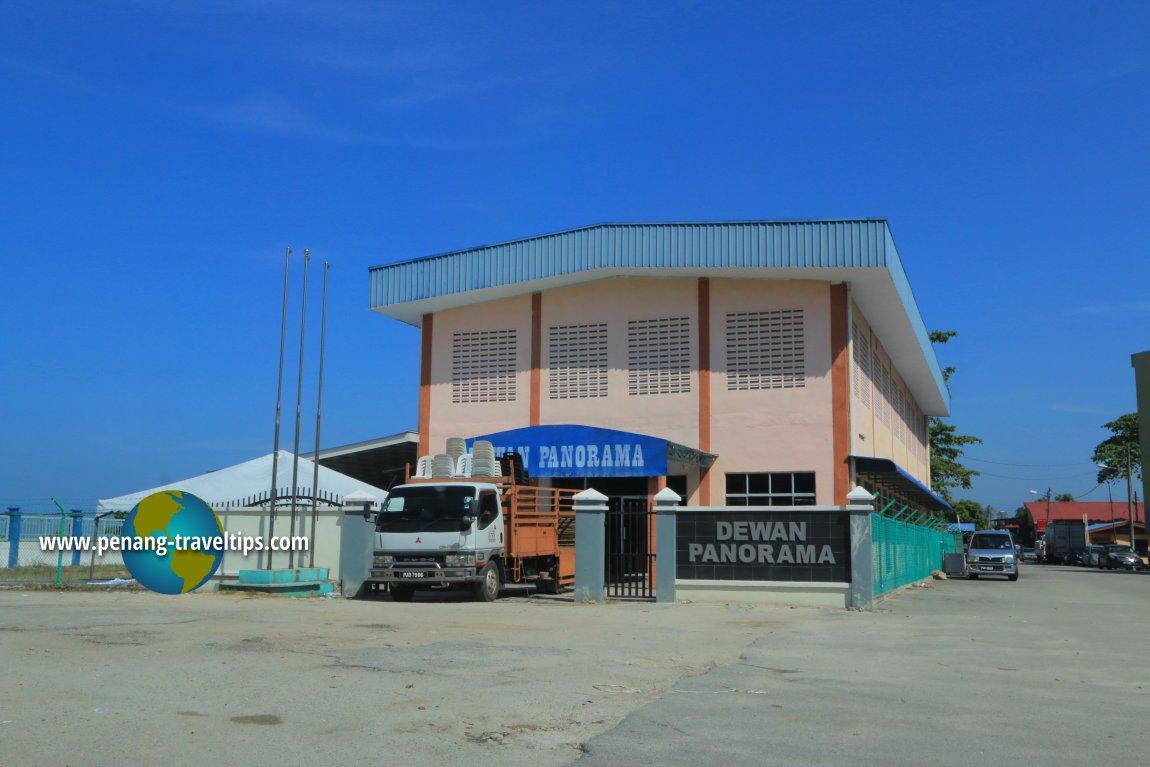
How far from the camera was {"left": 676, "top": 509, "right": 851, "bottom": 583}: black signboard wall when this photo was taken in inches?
811

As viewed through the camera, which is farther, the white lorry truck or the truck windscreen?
the truck windscreen

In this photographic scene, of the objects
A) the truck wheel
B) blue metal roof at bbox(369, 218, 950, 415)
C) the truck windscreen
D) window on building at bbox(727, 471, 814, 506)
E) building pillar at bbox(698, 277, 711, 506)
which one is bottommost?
the truck wheel

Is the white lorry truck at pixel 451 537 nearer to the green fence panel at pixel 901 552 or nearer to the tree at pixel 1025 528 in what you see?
the green fence panel at pixel 901 552

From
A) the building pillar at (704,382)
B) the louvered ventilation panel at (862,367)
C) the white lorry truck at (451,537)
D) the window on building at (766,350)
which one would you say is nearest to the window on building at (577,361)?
the building pillar at (704,382)

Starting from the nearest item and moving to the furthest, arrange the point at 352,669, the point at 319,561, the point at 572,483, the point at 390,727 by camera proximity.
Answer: the point at 390,727 → the point at 352,669 → the point at 319,561 → the point at 572,483

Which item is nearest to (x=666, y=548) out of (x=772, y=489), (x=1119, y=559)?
(x=772, y=489)

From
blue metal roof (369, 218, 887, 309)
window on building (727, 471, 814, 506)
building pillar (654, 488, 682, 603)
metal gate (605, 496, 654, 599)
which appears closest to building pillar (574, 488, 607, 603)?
metal gate (605, 496, 654, 599)

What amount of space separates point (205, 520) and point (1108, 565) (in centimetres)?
5604

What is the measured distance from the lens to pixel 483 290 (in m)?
30.6

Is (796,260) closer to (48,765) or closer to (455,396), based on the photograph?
(455,396)

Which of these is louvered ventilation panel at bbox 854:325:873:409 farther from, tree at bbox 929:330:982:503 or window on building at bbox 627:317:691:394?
tree at bbox 929:330:982:503

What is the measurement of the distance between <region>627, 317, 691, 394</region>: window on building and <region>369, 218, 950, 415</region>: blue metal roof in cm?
152

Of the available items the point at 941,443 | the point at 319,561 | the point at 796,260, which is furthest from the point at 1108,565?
the point at 319,561

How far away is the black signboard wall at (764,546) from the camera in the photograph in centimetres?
2061
